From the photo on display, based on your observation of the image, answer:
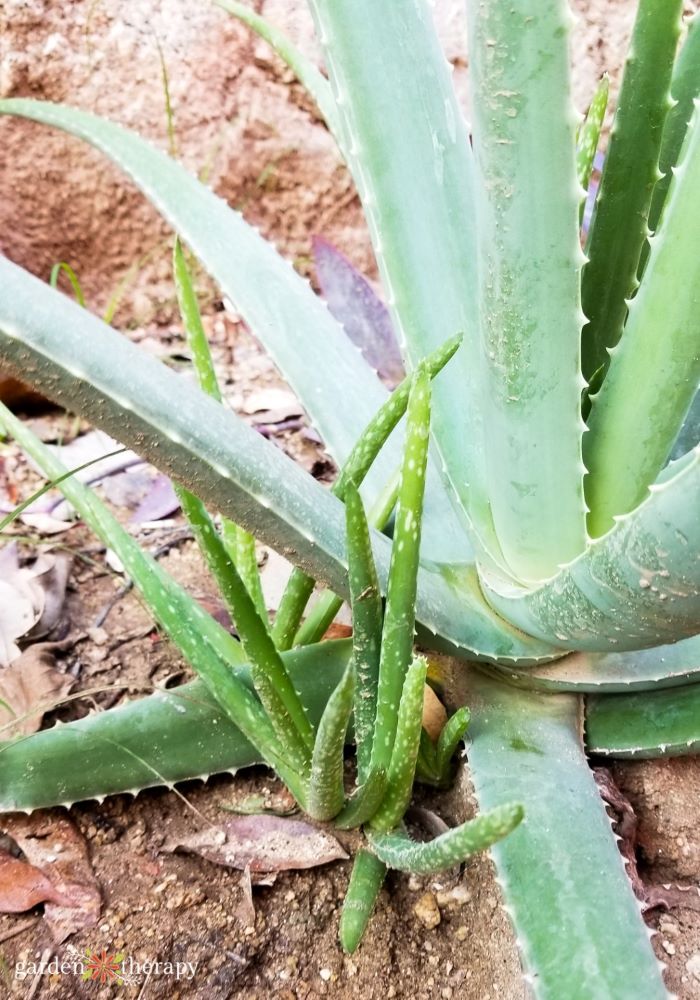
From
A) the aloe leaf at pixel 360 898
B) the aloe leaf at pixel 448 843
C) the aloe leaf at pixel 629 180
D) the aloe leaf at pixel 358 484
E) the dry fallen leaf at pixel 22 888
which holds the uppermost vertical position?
the aloe leaf at pixel 629 180

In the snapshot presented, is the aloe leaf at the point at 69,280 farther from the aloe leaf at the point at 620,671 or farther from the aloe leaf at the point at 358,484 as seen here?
the aloe leaf at the point at 620,671

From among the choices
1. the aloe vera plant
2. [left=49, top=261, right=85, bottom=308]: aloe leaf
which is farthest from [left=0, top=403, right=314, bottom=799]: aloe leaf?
[left=49, top=261, right=85, bottom=308]: aloe leaf

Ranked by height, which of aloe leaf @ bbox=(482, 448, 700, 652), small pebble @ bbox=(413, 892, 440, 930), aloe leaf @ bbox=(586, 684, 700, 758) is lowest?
small pebble @ bbox=(413, 892, 440, 930)

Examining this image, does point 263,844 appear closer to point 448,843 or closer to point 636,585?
point 448,843

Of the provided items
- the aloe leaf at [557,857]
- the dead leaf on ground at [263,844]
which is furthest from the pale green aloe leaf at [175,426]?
the dead leaf on ground at [263,844]

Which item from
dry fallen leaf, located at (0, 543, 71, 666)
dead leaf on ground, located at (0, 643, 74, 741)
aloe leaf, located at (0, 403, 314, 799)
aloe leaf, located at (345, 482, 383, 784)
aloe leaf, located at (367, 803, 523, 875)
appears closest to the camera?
aloe leaf, located at (367, 803, 523, 875)

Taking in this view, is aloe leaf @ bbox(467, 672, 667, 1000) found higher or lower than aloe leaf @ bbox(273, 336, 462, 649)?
lower

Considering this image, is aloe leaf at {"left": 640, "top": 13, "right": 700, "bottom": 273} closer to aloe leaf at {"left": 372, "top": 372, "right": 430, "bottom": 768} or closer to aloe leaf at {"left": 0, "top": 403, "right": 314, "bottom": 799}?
aloe leaf at {"left": 372, "top": 372, "right": 430, "bottom": 768}
